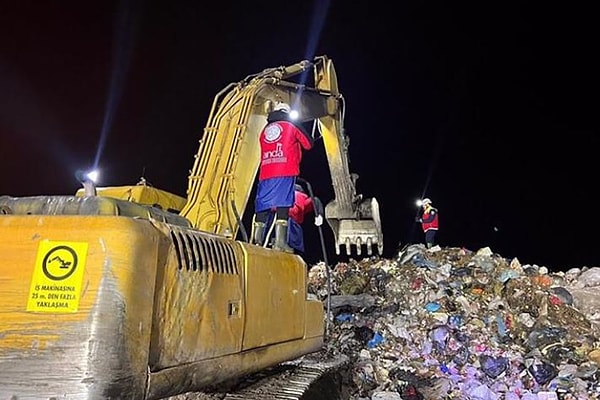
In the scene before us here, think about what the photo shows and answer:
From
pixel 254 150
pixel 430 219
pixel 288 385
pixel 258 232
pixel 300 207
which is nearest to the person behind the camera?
pixel 288 385

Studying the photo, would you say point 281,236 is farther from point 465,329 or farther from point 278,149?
point 465,329

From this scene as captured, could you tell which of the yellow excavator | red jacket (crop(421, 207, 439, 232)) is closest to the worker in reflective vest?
red jacket (crop(421, 207, 439, 232))

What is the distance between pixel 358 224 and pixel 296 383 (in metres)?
2.70

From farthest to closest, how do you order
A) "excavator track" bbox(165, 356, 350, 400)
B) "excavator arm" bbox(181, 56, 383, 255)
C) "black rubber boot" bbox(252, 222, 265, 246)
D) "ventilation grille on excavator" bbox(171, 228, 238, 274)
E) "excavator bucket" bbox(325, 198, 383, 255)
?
"excavator bucket" bbox(325, 198, 383, 255) < "black rubber boot" bbox(252, 222, 265, 246) < "excavator arm" bbox(181, 56, 383, 255) < "excavator track" bbox(165, 356, 350, 400) < "ventilation grille on excavator" bbox(171, 228, 238, 274)

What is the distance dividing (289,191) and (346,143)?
1.77 m

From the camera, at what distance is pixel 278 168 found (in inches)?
133

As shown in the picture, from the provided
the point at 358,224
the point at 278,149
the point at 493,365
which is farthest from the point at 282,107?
the point at 493,365

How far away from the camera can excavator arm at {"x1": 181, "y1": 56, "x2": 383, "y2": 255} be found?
120 inches

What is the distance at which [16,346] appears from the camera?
1255 millimetres

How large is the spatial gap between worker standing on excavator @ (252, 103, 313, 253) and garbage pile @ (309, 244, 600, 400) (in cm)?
118

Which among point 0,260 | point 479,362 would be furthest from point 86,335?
point 479,362

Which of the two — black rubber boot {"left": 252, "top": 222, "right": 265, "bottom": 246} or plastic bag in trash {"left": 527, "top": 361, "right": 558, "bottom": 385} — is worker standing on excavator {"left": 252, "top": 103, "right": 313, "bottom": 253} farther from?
plastic bag in trash {"left": 527, "top": 361, "right": 558, "bottom": 385}

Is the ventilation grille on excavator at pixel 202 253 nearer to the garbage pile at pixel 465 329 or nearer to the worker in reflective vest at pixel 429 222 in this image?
the garbage pile at pixel 465 329

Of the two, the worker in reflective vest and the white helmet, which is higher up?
the worker in reflective vest
